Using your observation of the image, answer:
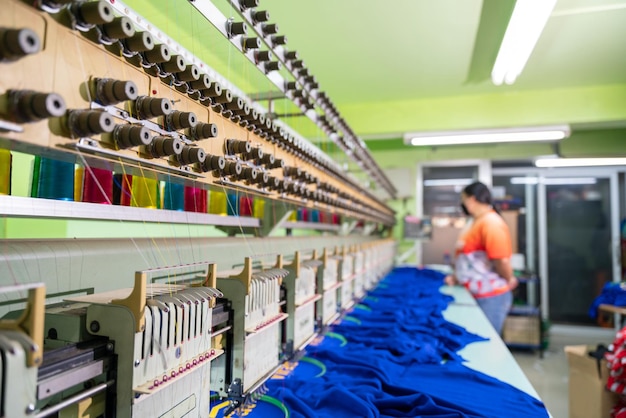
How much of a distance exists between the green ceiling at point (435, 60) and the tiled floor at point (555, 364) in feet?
10.1

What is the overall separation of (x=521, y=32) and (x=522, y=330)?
173 inches

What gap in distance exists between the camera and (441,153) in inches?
289

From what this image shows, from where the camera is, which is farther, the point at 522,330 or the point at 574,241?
the point at 574,241

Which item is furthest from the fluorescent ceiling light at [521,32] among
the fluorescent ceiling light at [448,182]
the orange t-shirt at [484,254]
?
the fluorescent ceiling light at [448,182]

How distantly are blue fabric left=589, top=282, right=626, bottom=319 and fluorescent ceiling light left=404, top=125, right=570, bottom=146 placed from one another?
1.92 m

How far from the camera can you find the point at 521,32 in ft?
10.1

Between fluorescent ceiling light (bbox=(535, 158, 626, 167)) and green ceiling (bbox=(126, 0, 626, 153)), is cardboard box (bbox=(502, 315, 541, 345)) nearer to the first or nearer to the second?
fluorescent ceiling light (bbox=(535, 158, 626, 167))

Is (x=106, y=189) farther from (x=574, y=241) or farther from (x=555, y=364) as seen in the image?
(x=574, y=241)

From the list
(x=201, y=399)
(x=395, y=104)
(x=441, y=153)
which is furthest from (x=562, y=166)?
(x=201, y=399)

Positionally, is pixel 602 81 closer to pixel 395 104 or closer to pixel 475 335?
pixel 395 104

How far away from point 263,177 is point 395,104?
453 cm

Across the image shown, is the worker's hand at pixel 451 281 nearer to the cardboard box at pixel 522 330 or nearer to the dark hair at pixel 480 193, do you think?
the dark hair at pixel 480 193

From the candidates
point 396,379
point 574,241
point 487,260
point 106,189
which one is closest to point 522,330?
point 574,241

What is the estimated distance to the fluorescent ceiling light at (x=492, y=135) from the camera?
16.5ft
